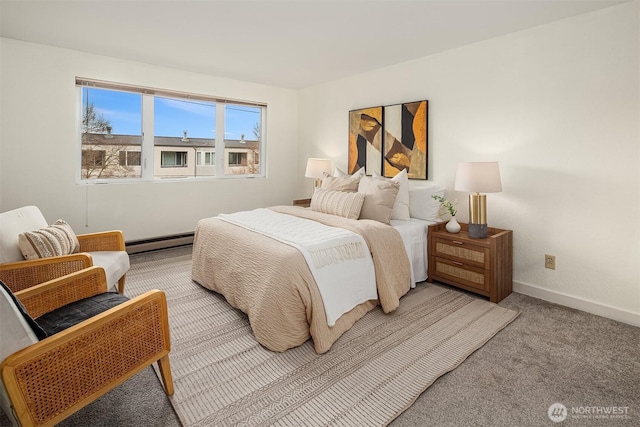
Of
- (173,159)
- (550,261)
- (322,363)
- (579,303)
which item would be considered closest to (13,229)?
(322,363)

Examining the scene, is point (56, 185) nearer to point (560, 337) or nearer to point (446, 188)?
point (446, 188)

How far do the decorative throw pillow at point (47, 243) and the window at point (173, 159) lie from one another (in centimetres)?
219

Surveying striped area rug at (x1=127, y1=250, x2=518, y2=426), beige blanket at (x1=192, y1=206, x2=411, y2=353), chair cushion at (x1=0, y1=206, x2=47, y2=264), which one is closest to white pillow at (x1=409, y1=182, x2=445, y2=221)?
beige blanket at (x1=192, y1=206, x2=411, y2=353)

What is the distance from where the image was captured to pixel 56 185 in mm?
3818

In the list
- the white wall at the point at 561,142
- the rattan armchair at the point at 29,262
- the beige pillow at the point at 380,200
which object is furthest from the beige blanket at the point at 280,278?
the white wall at the point at 561,142

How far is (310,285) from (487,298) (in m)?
1.81

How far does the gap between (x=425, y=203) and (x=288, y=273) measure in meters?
2.05

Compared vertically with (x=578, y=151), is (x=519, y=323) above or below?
below

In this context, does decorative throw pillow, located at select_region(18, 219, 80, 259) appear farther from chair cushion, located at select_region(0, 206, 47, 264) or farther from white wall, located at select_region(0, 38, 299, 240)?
white wall, located at select_region(0, 38, 299, 240)

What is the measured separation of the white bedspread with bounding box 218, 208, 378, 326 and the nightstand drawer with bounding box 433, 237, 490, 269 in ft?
3.08

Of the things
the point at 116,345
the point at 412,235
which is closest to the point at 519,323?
the point at 412,235

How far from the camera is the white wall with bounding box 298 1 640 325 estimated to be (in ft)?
8.48

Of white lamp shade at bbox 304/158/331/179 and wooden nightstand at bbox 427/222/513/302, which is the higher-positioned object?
white lamp shade at bbox 304/158/331/179

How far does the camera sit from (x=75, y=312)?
69.1 inches
